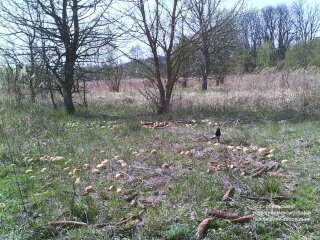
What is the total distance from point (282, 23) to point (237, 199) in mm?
53533

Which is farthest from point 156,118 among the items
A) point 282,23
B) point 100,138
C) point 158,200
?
point 282,23

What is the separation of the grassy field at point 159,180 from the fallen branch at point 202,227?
0.04m

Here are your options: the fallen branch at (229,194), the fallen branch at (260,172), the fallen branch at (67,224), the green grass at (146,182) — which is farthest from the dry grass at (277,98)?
the fallen branch at (67,224)

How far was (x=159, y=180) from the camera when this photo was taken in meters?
4.29

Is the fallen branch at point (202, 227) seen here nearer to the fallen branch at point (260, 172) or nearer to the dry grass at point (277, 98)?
the fallen branch at point (260, 172)

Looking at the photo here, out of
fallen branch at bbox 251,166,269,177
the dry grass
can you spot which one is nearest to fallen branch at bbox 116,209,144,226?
fallen branch at bbox 251,166,269,177

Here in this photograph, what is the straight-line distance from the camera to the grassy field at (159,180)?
304 cm

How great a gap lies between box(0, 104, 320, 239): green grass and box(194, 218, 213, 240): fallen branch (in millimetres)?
53

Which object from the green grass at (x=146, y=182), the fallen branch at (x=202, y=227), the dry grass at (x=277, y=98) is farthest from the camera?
the dry grass at (x=277, y=98)

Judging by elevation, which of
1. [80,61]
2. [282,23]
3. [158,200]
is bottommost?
[158,200]

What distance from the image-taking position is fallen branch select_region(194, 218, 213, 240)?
2.87 meters

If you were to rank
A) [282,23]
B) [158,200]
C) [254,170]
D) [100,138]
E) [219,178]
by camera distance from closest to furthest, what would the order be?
[158,200], [219,178], [254,170], [100,138], [282,23]

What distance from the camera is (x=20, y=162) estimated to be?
5.46m

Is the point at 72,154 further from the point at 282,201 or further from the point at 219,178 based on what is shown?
the point at 282,201
